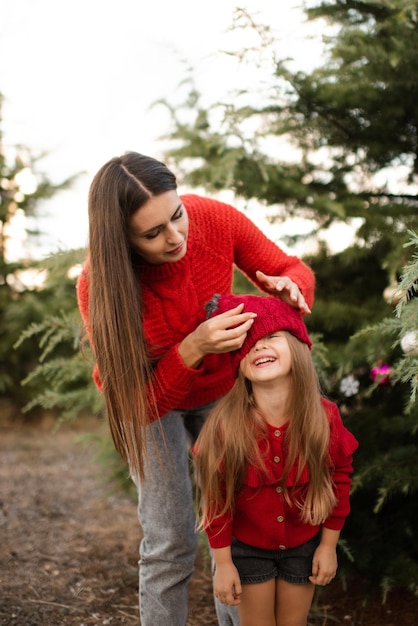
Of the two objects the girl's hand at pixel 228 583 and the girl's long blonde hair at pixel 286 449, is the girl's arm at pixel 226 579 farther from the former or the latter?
the girl's long blonde hair at pixel 286 449

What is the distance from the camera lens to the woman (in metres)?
1.99

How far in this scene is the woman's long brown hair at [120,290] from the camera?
1988 mm

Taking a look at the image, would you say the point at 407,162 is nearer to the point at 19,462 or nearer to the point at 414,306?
the point at 414,306

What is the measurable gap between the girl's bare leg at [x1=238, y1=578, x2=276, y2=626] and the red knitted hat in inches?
28.1

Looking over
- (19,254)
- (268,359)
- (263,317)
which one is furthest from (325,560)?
(19,254)

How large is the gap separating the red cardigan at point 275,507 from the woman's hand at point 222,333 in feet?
1.05

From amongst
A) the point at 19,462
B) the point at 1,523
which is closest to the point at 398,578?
the point at 1,523

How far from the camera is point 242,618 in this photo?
205cm

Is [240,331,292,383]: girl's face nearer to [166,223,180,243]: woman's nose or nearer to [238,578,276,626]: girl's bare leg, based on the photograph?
[166,223,180,243]: woman's nose

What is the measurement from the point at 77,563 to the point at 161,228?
86.8 inches

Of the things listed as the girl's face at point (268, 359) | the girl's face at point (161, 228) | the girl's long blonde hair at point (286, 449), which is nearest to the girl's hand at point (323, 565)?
the girl's long blonde hair at point (286, 449)

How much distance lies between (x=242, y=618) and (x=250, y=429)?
0.65 meters

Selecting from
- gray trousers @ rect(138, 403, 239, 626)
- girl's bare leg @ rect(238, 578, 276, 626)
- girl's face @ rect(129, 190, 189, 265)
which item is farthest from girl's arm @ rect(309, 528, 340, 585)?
girl's face @ rect(129, 190, 189, 265)

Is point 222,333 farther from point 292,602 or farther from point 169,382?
point 292,602
